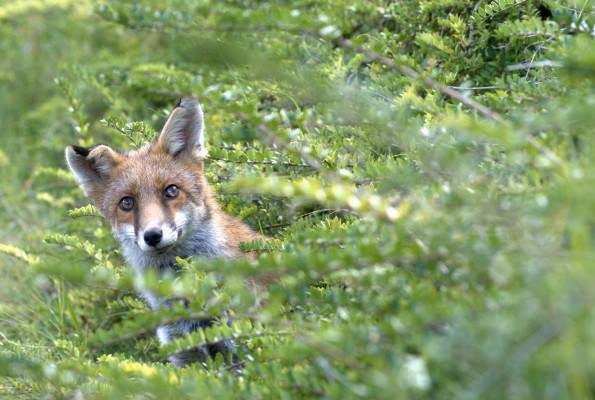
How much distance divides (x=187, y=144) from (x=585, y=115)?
3.37m

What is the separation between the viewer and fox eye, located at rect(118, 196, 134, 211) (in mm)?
4945

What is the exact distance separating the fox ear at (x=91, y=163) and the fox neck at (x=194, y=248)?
522 millimetres

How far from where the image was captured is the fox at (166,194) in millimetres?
4844

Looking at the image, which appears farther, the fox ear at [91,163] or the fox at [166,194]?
the fox ear at [91,163]

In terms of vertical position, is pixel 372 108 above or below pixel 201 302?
above

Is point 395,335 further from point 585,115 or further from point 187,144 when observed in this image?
point 187,144

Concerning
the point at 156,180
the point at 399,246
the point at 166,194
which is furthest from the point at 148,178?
the point at 399,246

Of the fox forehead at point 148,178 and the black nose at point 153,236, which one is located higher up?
the fox forehead at point 148,178

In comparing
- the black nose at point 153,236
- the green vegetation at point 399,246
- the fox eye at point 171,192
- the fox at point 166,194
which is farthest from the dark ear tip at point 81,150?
the black nose at point 153,236

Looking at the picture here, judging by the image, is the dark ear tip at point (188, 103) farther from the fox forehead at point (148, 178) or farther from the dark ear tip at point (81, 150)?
the dark ear tip at point (81, 150)

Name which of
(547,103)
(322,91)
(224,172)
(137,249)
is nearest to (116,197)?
(137,249)

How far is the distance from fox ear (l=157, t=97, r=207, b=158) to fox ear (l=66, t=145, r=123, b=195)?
14.3 inches

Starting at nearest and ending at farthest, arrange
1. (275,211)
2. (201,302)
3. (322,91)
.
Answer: (201,302) → (322,91) → (275,211)

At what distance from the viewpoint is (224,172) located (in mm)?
4602
